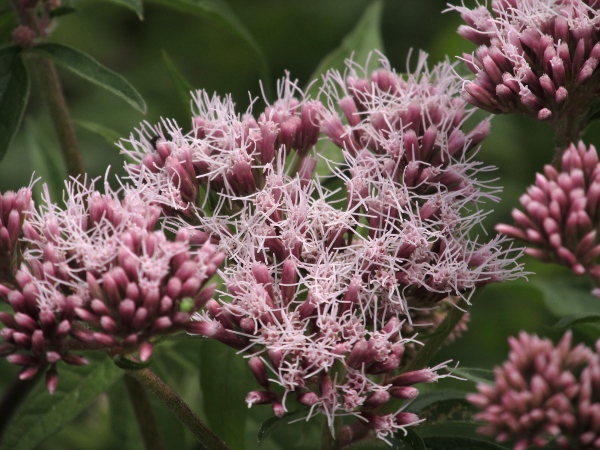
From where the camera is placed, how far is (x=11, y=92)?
132 inches

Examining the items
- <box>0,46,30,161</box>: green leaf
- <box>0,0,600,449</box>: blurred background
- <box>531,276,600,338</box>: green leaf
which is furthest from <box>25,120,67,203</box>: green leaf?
<box>531,276,600,338</box>: green leaf

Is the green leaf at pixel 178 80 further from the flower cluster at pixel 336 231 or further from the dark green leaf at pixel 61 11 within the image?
the dark green leaf at pixel 61 11

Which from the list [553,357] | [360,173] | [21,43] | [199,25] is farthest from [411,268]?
[199,25]

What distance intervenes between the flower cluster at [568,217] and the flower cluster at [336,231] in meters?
0.33

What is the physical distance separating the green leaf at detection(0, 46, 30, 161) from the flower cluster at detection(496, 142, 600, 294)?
74.0 inches

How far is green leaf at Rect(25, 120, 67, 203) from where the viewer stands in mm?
4012

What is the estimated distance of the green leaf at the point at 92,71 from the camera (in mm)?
3209

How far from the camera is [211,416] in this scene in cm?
326

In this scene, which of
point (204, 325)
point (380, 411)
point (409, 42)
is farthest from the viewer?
point (409, 42)

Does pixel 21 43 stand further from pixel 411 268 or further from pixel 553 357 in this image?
pixel 553 357

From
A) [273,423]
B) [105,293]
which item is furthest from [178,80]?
[273,423]

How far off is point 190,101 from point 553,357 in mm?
1933

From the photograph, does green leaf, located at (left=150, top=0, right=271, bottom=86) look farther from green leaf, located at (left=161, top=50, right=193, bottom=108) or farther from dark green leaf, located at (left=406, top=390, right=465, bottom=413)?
dark green leaf, located at (left=406, top=390, right=465, bottom=413)

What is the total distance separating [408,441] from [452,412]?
287 mm
